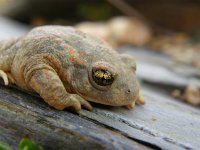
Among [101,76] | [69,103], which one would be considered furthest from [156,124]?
[69,103]

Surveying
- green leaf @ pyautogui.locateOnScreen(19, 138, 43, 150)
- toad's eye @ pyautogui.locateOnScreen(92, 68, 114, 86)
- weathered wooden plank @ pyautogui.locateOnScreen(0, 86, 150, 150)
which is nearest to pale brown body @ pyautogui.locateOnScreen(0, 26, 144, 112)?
toad's eye @ pyautogui.locateOnScreen(92, 68, 114, 86)

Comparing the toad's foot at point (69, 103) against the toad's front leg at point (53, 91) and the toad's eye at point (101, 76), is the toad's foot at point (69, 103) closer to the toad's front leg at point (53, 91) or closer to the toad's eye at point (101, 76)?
the toad's front leg at point (53, 91)

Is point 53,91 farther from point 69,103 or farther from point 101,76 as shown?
point 101,76

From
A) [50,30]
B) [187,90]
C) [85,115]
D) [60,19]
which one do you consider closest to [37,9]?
[60,19]

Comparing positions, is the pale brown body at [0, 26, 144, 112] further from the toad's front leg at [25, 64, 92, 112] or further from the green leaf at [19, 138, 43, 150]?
the green leaf at [19, 138, 43, 150]

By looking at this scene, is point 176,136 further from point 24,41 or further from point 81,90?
point 24,41

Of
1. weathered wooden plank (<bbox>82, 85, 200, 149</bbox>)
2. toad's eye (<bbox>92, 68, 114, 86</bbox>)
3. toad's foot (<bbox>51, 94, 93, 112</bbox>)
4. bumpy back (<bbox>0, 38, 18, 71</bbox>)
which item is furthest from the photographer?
bumpy back (<bbox>0, 38, 18, 71</bbox>)
